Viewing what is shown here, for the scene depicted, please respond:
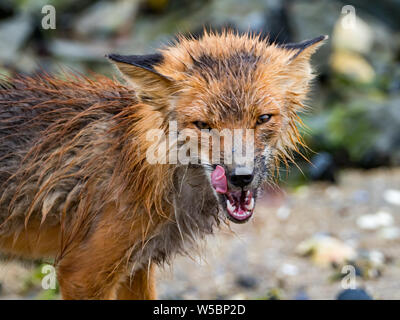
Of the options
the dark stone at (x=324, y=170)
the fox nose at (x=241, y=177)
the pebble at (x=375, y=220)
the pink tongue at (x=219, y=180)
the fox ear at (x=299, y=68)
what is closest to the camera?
the fox nose at (x=241, y=177)

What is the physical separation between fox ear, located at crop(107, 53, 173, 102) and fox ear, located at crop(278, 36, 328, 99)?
1018mm

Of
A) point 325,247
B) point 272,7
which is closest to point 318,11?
point 272,7

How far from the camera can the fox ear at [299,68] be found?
494cm

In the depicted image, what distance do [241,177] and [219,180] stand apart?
0.21m

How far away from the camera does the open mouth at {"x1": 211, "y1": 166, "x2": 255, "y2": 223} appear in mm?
4482

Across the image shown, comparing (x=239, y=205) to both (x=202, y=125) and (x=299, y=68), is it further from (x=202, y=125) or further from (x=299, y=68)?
(x=299, y=68)

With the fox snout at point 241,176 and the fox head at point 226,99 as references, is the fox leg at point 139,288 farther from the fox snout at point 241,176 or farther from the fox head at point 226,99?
the fox snout at point 241,176

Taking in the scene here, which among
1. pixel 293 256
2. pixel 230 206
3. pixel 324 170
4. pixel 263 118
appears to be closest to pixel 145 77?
pixel 263 118

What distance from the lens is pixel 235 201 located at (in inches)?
179

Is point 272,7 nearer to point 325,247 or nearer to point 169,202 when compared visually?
point 325,247

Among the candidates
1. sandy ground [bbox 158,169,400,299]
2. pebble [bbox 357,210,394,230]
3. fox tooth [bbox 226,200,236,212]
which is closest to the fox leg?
sandy ground [bbox 158,169,400,299]

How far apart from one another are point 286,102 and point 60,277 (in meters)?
2.48

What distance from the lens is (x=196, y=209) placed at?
5.10 metres

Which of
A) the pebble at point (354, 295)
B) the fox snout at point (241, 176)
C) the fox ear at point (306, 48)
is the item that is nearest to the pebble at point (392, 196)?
the pebble at point (354, 295)
